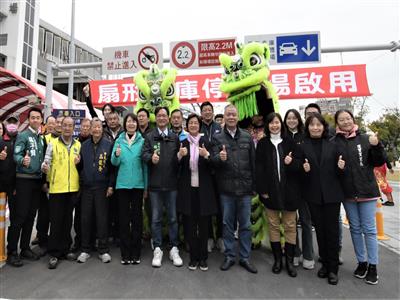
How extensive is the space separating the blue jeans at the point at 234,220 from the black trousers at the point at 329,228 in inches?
29.6

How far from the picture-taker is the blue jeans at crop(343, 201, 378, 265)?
313 cm

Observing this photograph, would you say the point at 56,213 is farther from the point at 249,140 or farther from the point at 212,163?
the point at 249,140

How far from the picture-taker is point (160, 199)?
3527 millimetres

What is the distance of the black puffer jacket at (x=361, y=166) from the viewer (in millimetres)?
3082

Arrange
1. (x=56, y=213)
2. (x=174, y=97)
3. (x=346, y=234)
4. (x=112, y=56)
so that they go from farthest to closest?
(x=112, y=56) → (x=346, y=234) → (x=174, y=97) → (x=56, y=213)

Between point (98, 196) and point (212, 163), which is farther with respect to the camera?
point (98, 196)

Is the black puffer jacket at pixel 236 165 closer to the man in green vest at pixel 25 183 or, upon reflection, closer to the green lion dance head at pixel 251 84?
the green lion dance head at pixel 251 84

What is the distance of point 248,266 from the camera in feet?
11.1

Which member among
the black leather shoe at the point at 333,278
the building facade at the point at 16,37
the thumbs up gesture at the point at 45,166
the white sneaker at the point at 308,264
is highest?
the building facade at the point at 16,37

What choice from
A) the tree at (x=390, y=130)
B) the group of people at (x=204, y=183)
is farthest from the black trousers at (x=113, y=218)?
the tree at (x=390, y=130)

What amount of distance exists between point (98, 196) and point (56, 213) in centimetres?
55

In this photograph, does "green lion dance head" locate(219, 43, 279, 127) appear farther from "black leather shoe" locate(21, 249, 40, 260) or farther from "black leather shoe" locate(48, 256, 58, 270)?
Result: "black leather shoe" locate(21, 249, 40, 260)

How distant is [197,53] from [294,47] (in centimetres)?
245

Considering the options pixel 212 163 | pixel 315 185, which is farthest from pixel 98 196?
pixel 315 185
